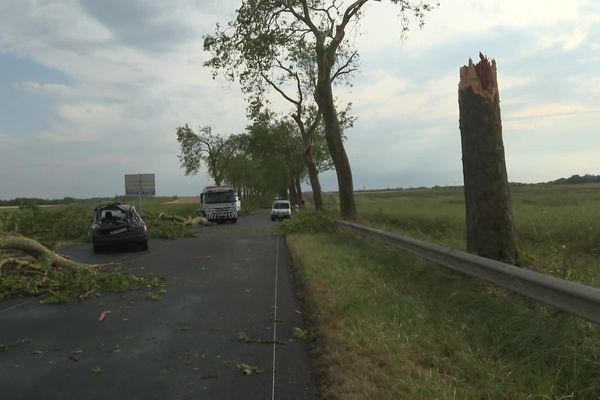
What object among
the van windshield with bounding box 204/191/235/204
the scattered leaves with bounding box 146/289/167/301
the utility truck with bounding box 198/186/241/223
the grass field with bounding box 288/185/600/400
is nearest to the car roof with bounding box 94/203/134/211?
the scattered leaves with bounding box 146/289/167/301

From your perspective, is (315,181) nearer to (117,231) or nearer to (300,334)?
(117,231)

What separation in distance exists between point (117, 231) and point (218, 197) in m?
24.5

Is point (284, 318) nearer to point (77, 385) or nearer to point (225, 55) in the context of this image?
point (77, 385)

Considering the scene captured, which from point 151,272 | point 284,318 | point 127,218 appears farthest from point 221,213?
point 284,318

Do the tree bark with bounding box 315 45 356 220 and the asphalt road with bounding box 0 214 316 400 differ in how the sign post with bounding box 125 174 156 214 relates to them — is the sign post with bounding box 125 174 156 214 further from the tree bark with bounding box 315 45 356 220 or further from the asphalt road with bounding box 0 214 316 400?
the asphalt road with bounding box 0 214 316 400

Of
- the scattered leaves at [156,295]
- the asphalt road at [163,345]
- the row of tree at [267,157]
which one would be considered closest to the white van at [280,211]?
the row of tree at [267,157]

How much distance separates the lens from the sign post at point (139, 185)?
3394 centimetres

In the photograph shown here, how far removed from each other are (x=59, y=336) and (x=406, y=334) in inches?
165

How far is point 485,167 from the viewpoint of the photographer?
8.62 metres

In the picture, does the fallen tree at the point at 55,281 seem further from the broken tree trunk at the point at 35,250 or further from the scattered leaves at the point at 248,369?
the scattered leaves at the point at 248,369

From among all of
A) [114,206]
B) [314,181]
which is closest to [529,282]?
[114,206]

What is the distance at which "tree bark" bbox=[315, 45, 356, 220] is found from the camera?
25.3m

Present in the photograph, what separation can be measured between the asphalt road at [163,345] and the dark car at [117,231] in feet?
23.8

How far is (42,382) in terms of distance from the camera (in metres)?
5.07
